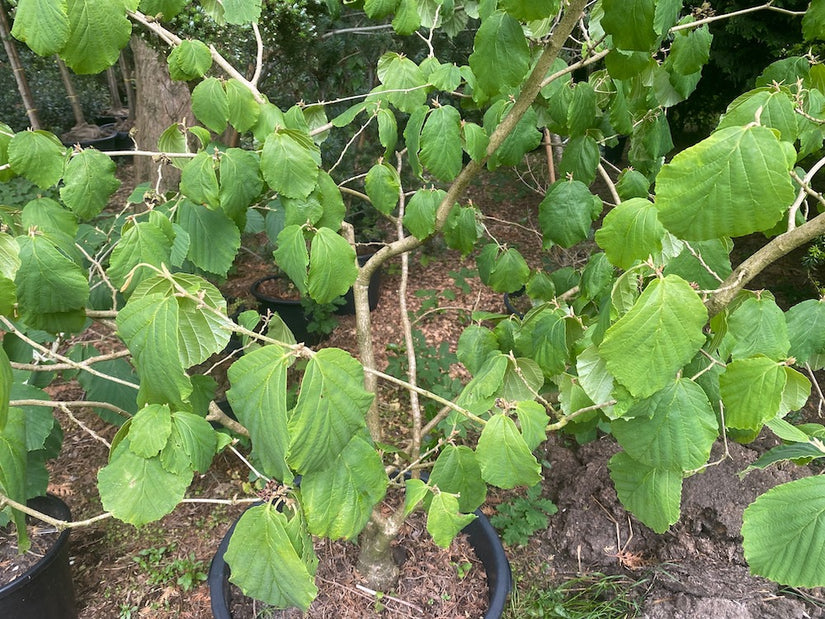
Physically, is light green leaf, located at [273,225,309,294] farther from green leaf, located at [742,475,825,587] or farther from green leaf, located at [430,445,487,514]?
green leaf, located at [742,475,825,587]

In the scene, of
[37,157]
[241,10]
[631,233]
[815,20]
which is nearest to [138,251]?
[37,157]

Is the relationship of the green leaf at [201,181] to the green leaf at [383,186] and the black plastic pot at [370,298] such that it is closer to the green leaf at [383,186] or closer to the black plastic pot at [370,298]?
the green leaf at [383,186]

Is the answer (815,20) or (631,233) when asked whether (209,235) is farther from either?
(815,20)

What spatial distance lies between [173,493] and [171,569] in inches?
56.4

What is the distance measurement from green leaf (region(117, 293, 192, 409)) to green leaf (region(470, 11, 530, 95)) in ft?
2.57

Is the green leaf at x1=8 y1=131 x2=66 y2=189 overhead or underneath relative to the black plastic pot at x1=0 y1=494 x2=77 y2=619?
overhead

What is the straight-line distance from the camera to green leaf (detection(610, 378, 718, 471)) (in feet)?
3.13

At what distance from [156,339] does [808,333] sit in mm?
1265

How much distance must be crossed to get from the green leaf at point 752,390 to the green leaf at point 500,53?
0.72m

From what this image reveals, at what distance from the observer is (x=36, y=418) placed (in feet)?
4.84

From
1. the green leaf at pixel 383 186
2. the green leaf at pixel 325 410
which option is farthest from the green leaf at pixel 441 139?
the green leaf at pixel 325 410

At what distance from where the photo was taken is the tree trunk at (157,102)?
7.91ft

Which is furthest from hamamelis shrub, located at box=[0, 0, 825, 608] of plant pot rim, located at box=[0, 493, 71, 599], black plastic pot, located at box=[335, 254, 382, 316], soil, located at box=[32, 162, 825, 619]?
black plastic pot, located at box=[335, 254, 382, 316]

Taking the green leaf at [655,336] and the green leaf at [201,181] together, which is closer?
the green leaf at [655,336]
